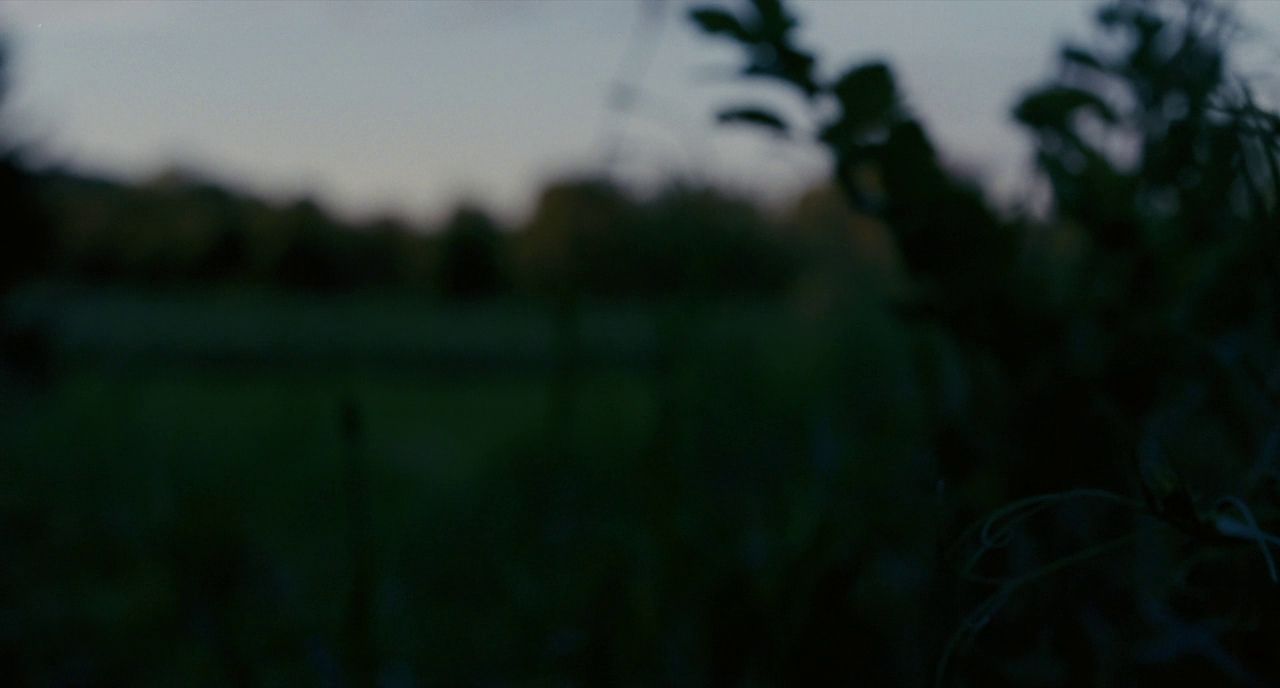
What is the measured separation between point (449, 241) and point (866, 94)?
8.94 metres

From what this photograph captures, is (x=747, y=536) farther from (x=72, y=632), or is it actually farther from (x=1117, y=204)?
(x=72, y=632)

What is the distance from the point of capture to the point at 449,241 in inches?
366

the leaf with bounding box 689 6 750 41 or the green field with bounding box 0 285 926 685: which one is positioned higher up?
the leaf with bounding box 689 6 750 41

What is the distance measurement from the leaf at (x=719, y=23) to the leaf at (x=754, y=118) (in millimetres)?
32

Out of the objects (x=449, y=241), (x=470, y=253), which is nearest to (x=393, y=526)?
(x=449, y=241)

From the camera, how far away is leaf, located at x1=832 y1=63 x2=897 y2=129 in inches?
20.1

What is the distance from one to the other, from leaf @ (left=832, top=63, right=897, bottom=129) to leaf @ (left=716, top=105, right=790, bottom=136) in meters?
0.03

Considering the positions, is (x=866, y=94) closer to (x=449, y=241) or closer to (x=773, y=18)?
(x=773, y=18)

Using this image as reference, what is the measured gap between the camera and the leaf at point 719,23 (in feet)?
1.73

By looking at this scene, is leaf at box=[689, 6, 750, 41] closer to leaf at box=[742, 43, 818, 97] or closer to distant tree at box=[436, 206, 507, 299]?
leaf at box=[742, 43, 818, 97]

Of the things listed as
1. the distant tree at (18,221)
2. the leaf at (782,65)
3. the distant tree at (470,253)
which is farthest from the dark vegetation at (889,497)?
the distant tree at (470,253)

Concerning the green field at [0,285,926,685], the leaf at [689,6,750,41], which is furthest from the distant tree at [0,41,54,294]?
the leaf at [689,6,750,41]

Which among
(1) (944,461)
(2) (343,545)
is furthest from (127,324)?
(1) (944,461)

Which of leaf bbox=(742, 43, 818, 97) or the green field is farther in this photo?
the green field
